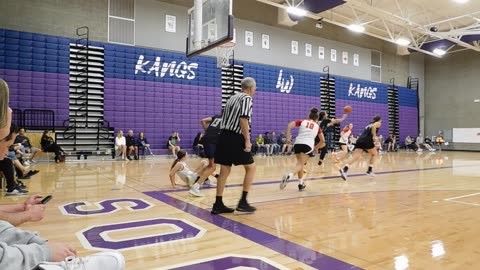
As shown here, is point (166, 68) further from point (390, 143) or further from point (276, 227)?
point (390, 143)

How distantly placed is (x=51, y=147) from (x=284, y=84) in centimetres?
1059

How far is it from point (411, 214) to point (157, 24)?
12.3 metres

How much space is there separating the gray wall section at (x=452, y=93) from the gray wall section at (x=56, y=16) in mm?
21655

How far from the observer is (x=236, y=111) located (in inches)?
151

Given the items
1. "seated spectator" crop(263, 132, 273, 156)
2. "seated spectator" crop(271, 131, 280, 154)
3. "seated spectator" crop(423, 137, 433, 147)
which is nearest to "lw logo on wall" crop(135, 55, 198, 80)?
"seated spectator" crop(263, 132, 273, 156)

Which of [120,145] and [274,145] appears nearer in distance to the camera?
[120,145]

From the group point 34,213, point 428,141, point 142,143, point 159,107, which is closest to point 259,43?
point 159,107

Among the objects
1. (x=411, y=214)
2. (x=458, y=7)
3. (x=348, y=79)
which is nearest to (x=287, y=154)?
(x=348, y=79)

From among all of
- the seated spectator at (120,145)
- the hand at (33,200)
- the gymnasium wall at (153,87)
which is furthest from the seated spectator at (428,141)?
the hand at (33,200)

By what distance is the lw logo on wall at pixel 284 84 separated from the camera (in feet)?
54.5

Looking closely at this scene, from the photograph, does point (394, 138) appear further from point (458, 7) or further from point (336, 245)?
point (336, 245)

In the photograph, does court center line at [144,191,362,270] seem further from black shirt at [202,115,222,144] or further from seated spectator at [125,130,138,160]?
seated spectator at [125,130,138,160]

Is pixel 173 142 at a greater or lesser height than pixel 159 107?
lesser

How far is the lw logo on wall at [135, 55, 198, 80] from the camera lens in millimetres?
13094
